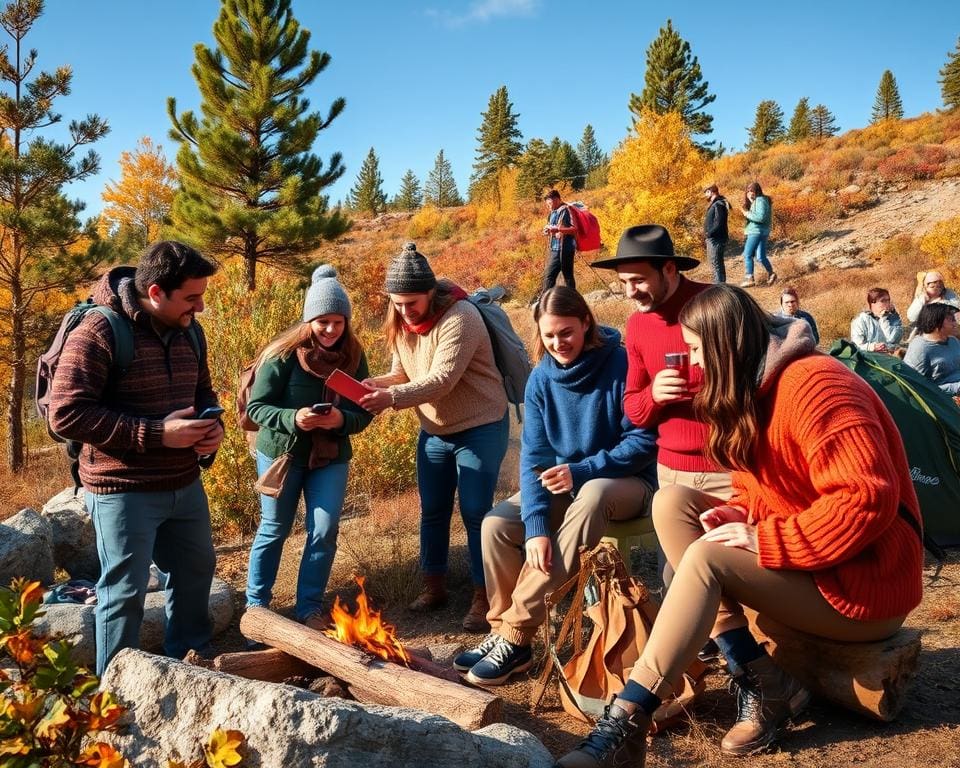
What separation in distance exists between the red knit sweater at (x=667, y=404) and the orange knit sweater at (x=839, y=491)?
586 millimetres

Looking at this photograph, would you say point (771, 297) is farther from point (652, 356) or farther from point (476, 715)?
point (476, 715)

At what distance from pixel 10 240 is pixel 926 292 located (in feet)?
44.0

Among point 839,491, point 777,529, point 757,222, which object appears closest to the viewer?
point 839,491

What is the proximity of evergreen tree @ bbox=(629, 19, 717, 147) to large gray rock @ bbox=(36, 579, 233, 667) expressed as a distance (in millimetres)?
33802

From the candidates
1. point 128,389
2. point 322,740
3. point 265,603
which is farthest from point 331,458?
point 322,740

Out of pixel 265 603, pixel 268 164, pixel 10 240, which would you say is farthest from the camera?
pixel 268 164

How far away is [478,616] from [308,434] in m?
1.26

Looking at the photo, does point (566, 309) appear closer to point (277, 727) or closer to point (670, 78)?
point (277, 727)

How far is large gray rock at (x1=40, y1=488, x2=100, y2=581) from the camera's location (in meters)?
5.05

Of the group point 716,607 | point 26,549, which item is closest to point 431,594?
point 716,607

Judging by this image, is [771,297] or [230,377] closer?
[230,377]

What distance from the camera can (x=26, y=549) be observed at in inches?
175

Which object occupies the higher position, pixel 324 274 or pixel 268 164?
pixel 268 164

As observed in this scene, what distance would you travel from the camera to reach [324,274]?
A: 12.5 feet
